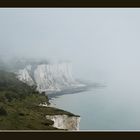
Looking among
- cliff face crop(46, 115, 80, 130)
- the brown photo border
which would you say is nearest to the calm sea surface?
cliff face crop(46, 115, 80, 130)

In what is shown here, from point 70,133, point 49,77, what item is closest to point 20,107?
point 49,77

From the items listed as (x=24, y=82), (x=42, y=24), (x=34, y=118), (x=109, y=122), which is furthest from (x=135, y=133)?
(x=42, y=24)

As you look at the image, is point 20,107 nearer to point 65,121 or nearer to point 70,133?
point 65,121

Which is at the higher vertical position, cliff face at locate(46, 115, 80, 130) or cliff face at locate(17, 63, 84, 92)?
cliff face at locate(17, 63, 84, 92)

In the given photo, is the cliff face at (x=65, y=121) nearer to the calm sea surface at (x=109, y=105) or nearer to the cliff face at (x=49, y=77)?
the calm sea surface at (x=109, y=105)

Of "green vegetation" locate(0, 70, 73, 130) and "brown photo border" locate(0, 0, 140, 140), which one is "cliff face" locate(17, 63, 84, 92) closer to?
"green vegetation" locate(0, 70, 73, 130)

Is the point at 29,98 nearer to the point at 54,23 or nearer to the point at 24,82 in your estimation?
the point at 24,82
